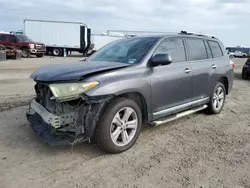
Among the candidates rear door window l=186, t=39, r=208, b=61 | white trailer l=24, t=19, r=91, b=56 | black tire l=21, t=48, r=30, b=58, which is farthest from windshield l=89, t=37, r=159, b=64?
white trailer l=24, t=19, r=91, b=56

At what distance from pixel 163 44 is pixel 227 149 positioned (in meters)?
1.98

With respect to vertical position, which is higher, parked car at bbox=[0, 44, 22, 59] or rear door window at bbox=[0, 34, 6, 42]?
rear door window at bbox=[0, 34, 6, 42]

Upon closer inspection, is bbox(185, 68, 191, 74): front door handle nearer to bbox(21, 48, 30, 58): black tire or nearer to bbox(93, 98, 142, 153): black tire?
bbox(93, 98, 142, 153): black tire

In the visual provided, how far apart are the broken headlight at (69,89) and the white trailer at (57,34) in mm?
27292

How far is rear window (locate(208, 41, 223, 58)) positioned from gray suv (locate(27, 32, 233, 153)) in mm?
475

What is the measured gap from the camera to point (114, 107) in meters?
3.55

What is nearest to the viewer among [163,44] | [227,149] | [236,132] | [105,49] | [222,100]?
[227,149]

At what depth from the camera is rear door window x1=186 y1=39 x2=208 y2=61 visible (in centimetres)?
499

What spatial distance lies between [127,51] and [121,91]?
107 cm

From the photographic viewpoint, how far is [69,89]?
10.8 feet

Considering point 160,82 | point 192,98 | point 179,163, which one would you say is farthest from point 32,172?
point 192,98

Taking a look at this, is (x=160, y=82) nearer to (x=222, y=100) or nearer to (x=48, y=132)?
(x=48, y=132)

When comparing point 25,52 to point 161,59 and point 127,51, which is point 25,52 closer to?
point 127,51

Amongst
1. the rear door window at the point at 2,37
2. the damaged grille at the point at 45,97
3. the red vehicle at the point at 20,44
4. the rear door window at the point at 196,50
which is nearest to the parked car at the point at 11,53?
the red vehicle at the point at 20,44
